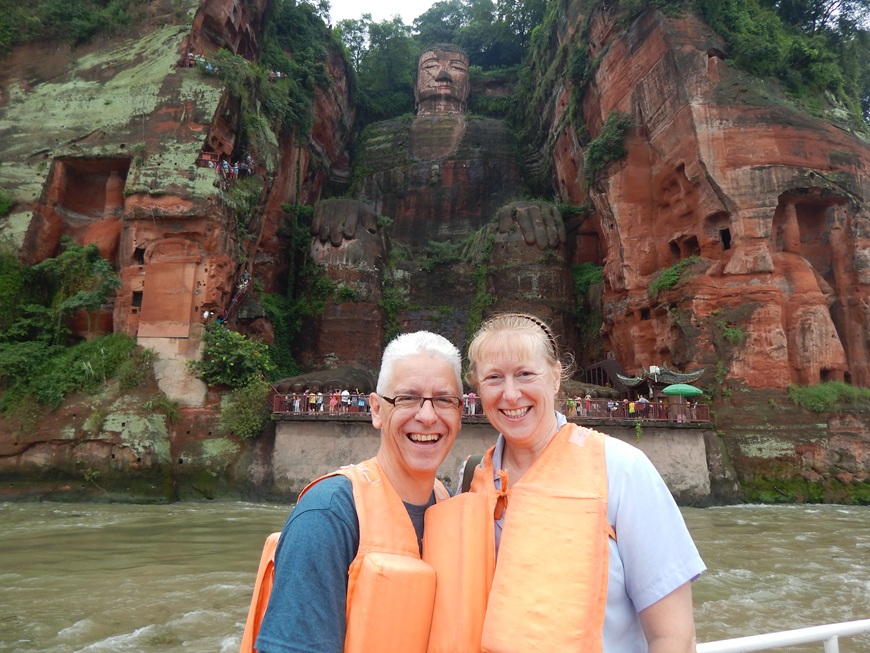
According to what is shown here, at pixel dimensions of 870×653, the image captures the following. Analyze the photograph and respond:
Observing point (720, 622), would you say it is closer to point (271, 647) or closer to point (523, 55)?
point (271, 647)

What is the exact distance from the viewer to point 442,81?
4059 cm

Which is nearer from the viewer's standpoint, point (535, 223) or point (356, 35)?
point (535, 223)

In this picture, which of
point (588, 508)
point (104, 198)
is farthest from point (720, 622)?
point (104, 198)

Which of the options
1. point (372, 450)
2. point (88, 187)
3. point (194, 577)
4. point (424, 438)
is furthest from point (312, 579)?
point (88, 187)

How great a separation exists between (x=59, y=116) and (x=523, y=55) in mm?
35031

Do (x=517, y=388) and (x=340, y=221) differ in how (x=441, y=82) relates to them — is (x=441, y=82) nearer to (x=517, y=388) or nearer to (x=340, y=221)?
(x=340, y=221)

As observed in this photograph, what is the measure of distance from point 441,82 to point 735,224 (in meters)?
26.9

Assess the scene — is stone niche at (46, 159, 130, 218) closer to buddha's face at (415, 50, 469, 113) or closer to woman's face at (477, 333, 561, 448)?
woman's face at (477, 333, 561, 448)

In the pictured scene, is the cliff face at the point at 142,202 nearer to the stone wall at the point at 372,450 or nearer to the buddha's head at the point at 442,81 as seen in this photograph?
the stone wall at the point at 372,450

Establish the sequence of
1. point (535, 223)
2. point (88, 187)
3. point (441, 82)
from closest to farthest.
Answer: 1. point (88, 187)
2. point (535, 223)
3. point (441, 82)

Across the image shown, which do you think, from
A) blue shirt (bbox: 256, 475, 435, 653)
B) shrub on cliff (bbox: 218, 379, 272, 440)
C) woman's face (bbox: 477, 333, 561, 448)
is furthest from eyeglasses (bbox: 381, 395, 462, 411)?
shrub on cliff (bbox: 218, 379, 272, 440)

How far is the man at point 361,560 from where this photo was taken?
5.08 feet

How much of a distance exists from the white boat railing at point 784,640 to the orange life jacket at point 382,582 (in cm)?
109

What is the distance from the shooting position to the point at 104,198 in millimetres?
20766
